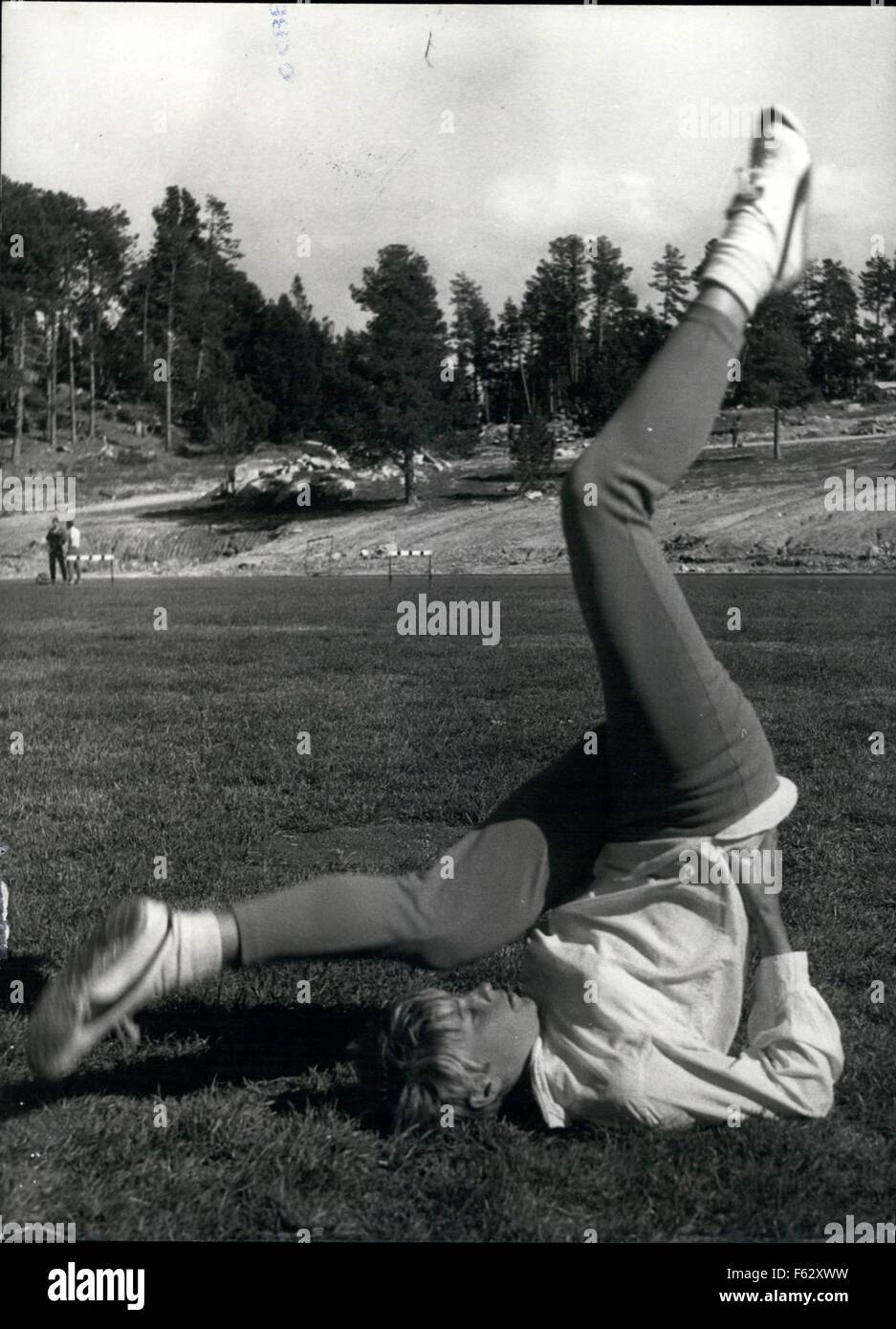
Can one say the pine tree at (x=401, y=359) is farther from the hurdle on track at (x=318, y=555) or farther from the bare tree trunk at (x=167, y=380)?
the bare tree trunk at (x=167, y=380)

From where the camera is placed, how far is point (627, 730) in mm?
2684

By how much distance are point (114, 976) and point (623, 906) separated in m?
1.13

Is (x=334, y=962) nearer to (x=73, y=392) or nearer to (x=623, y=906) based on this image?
(x=623, y=906)

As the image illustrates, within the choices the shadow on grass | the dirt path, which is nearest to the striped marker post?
the shadow on grass

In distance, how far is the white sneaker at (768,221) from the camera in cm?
270

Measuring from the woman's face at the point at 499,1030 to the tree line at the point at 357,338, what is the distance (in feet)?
8.83

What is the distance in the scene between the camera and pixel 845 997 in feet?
12.2

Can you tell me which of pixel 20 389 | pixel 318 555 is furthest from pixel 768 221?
pixel 20 389

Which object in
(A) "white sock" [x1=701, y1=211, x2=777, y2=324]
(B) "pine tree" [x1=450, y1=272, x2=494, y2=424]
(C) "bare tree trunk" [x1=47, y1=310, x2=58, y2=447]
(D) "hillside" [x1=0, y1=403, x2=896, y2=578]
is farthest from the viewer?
(C) "bare tree trunk" [x1=47, y1=310, x2=58, y2=447]

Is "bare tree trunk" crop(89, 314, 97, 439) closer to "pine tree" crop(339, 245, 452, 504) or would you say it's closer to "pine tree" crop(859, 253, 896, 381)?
"pine tree" crop(339, 245, 452, 504)

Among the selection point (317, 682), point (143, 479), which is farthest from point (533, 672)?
point (143, 479)

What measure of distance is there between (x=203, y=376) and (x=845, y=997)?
173 feet

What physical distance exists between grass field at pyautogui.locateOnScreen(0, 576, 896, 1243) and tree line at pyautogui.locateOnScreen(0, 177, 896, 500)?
2377 mm

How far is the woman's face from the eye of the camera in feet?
9.44
